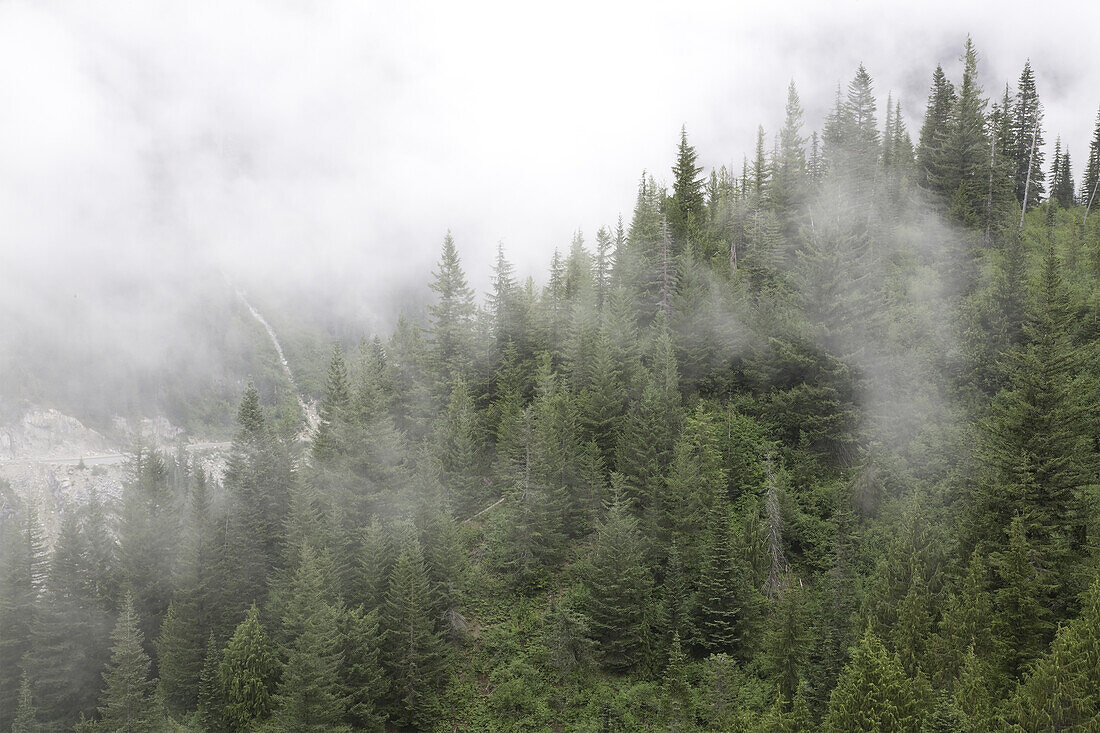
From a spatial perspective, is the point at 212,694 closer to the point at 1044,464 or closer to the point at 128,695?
the point at 128,695

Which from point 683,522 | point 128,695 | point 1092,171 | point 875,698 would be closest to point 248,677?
point 128,695

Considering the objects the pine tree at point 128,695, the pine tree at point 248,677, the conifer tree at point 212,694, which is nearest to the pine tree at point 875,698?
the pine tree at point 248,677

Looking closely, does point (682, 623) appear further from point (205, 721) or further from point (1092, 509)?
point (205, 721)

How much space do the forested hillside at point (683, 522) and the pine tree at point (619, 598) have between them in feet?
0.76

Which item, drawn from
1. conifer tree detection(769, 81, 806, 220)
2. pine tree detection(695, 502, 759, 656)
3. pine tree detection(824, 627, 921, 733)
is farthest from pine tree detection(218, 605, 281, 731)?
conifer tree detection(769, 81, 806, 220)

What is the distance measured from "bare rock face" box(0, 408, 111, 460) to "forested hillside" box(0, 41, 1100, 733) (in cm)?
17880

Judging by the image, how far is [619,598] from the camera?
33.6 metres

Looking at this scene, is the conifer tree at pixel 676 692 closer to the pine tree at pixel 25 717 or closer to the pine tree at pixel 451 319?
the pine tree at pixel 451 319

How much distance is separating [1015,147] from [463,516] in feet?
253

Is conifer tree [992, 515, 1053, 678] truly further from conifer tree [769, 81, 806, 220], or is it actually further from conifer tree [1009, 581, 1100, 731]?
conifer tree [769, 81, 806, 220]

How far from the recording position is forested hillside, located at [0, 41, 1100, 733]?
23.5 m

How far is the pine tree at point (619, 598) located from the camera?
109 ft

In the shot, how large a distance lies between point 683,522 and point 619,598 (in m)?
6.06

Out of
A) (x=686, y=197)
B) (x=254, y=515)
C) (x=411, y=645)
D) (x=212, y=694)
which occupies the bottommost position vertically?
(x=212, y=694)
